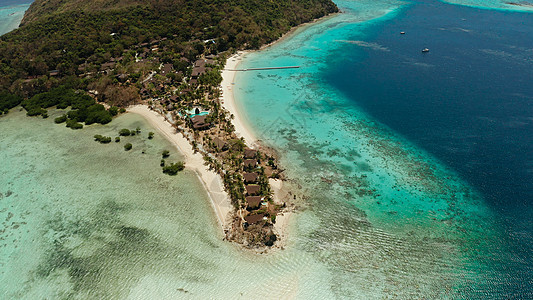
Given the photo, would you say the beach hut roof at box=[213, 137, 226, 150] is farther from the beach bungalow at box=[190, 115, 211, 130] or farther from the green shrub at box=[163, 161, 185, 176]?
the green shrub at box=[163, 161, 185, 176]

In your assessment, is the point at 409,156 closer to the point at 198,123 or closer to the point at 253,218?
the point at 253,218

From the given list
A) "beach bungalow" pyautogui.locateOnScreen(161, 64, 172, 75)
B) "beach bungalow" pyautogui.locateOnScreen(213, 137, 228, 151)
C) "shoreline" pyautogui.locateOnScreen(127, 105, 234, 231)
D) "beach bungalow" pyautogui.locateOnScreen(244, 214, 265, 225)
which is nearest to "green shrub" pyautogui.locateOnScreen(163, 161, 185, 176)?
"shoreline" pyautogui.locateOnScreen(127, 105, 234, 231)

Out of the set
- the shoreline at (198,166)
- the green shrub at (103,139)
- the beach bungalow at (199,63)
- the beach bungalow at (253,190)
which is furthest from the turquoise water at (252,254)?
the beach bungalow at (199,63)

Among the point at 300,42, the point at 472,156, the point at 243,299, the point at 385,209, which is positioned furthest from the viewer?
the point at 300,42

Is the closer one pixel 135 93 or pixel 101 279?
pixel 101 279

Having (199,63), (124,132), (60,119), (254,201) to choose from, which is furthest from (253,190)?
(199,63)

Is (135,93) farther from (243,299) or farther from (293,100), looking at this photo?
(243,299)

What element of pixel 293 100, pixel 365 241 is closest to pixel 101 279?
pixel 365 241
